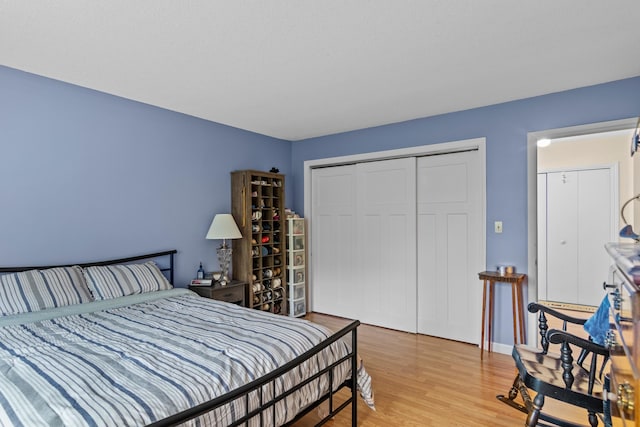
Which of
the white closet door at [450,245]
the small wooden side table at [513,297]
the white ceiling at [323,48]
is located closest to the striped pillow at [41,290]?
the white ceiling at [323,48]

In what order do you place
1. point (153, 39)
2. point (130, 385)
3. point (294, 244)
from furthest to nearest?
point (294, 244) < point (153, 39) < point (130, 385)

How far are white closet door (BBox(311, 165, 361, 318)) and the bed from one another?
209 centimetres

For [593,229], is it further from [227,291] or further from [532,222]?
[227,291]

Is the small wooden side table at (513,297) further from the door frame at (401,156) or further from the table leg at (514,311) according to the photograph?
the door frame at (401,156)

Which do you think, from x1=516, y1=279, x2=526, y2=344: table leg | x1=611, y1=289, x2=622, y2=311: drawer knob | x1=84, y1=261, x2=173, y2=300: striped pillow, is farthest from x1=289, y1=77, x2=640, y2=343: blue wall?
x1=84, y1=261, x2=173, y2=300: striped pillow

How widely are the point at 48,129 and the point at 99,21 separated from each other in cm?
132

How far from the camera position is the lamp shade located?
3.74m

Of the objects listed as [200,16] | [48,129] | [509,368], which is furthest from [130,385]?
[509,368]

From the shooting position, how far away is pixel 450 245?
3.82 metres

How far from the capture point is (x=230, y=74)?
2.73 m

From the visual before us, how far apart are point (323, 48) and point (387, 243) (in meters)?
2.60

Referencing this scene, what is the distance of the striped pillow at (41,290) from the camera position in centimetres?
236

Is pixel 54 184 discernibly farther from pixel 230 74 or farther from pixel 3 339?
pixel 230 74

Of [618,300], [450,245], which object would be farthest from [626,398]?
[450,245]
